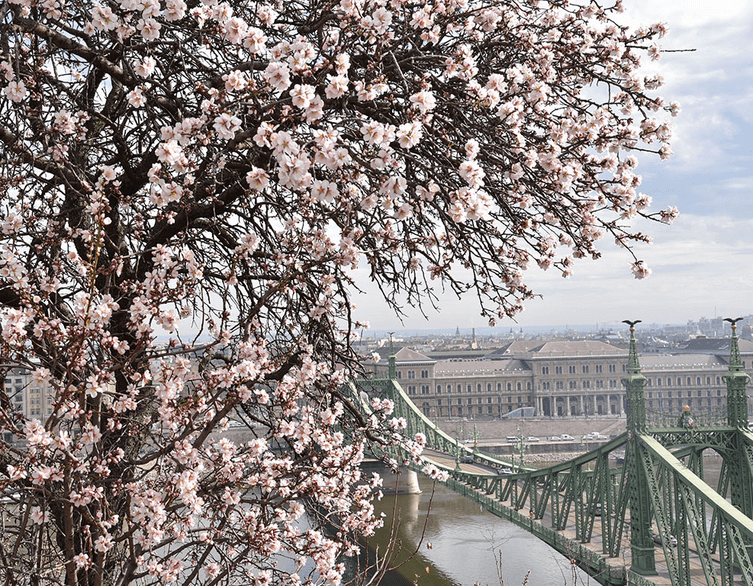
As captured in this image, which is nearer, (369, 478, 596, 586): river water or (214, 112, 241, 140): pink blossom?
(214, 112, 241, 140): pink blossom

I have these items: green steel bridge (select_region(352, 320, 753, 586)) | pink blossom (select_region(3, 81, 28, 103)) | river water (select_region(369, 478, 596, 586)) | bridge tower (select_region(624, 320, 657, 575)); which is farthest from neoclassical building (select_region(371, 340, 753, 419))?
pink blossom (select_region(3, 81, 28, 103))

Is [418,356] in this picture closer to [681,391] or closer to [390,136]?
[681,391]

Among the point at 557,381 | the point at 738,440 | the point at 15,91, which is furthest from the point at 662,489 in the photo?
the point at 557,381

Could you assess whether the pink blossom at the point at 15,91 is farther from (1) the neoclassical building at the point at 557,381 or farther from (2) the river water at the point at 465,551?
(1) the neoclassical building at the point at 557,381

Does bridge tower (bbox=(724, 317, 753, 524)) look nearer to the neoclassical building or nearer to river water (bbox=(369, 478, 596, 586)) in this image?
river water (bbox=(369, 478, 596, 586))

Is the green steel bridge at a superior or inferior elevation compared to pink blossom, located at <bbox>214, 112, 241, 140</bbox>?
inferior

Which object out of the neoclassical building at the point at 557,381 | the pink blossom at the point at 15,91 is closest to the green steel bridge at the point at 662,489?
the pink blossom at the point at 15,91
